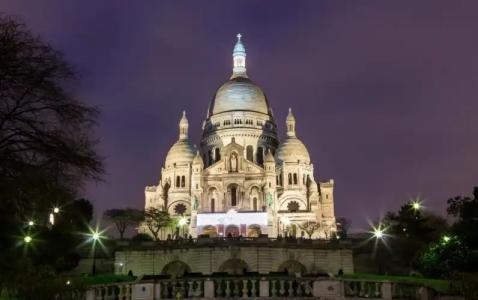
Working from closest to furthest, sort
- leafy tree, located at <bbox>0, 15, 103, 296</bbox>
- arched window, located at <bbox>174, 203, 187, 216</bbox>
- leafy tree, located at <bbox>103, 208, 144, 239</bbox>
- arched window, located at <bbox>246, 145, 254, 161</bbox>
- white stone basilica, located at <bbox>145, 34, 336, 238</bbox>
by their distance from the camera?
leafy tree, located at <bbox>0, 15, 103, 296</bbox> → leafy tree, located at <bbox>103, 208, 144, 239</bbox> → white stone basilica, located at <bbox>145, 34, 336, 238</bbox> → arched window, located at <bbox>174, 203, 187, 216</bbox> → arched window, located at <bbox>246, 145, 254, 161</bbox>

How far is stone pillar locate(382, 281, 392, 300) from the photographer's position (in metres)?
24.9

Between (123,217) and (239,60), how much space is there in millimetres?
58896

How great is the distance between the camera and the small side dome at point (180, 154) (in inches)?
4798

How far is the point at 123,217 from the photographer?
9769cm

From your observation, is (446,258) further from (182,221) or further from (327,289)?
(182,221)

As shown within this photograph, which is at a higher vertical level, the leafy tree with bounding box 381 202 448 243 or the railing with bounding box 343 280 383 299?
the leafy tree with bounding box 381 202 448 243

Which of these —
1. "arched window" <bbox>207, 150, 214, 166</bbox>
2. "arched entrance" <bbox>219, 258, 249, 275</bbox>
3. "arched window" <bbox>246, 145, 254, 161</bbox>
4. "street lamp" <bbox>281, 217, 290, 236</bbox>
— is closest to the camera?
"arched entrance" <bbox>219, 258, 249, 275</bbox>

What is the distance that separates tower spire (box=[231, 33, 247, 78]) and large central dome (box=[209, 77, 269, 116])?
318 inches

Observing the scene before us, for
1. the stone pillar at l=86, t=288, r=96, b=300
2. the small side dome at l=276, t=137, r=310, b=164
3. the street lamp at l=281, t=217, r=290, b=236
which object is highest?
the small side dome at l=276, t=137, r=310, b=164

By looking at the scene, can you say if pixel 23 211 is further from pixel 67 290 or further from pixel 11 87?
pixel 67 290

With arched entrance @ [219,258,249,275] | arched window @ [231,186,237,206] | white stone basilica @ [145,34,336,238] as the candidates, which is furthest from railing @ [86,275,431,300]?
arched window @ [231,186,237,206]

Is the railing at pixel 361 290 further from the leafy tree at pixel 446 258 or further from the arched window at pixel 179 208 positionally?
the arched window at pixel 179 208

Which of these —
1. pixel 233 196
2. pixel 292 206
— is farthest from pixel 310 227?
pixel 233 196

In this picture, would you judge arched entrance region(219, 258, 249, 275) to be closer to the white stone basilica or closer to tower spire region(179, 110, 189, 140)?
the white stone basilica
